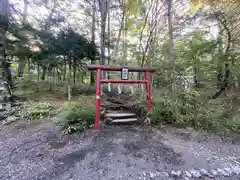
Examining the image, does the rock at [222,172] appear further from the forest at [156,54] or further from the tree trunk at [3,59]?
the tree trunk at [3,59]

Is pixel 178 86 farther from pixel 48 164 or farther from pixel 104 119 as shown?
pixel 48 164

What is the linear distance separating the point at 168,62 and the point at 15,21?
274 inches

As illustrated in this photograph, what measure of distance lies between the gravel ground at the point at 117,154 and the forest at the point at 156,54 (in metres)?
0.58

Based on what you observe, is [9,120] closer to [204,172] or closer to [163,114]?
[163,114]

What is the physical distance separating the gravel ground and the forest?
578 millimetres

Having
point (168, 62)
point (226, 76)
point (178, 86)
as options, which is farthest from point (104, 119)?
point (226, 76)

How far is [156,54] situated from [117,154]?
6123 mm

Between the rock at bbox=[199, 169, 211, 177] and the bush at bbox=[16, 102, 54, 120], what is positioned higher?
the bush at bbox=[16, 102, 54, 120]

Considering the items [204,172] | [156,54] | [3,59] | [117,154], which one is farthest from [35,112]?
[156,54]

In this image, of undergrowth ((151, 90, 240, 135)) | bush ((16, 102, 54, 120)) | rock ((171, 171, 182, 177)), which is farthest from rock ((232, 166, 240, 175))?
bush ((16, 102, 54, 120))

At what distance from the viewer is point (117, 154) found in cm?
279

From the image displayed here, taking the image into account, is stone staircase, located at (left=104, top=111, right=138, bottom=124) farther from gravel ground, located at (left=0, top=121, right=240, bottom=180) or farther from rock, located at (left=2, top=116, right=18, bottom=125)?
rock, located at (left=2, top=116, right=18, bottom=125)

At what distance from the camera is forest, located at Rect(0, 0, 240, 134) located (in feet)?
14.5

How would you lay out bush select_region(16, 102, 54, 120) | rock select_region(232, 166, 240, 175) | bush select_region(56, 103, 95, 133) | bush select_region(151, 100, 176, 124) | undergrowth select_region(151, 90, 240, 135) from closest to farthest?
rock select_region(232, 166, 240, 175) < bush select_region(56, 103, 95, 133) < undergrowth select_region(151, 90, 240, 135) < bush select_region(151, 100, 176, 124) < bush select_region(16, 102, 54, 120)
